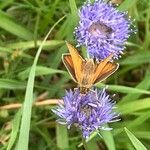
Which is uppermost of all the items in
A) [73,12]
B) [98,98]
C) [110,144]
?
[73,12]

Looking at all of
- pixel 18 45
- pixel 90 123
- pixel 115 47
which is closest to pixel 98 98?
pixel 90 123

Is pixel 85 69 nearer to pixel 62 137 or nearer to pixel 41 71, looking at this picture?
pixel 41 71

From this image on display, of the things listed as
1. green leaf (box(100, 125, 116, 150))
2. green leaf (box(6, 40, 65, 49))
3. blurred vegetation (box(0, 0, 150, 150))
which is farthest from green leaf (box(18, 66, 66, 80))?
green leaf (box(100, 125, 116, 150))

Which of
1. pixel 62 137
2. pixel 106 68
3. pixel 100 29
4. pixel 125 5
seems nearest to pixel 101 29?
pixel 100 29

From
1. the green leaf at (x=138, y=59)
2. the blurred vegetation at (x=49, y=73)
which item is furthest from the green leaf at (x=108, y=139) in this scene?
the green leaf at (x=138, y=59)

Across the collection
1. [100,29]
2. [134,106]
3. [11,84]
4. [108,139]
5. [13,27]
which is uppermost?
[13,27]

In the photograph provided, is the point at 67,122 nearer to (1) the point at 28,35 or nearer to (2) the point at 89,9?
(2) the point at 89,9
